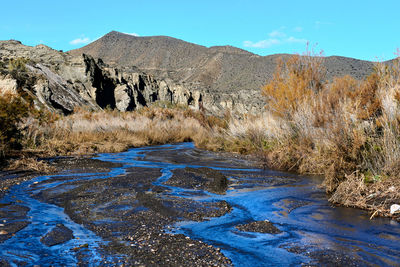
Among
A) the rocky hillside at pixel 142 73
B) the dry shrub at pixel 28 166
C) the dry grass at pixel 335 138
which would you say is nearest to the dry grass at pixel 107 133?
the rocky hillside at pixel 142 73

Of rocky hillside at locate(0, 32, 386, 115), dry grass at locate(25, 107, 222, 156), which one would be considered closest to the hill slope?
rocky hillside at locate(0, 32, 386, 115)

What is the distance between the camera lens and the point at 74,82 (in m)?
49.3

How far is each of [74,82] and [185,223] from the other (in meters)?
46.9

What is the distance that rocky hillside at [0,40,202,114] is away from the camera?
36.6m

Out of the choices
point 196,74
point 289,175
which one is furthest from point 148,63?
point 289,175

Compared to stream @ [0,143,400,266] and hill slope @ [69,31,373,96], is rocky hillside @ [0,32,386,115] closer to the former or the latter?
hill slope @ [69,31,373,96]

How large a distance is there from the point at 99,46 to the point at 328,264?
132989mm

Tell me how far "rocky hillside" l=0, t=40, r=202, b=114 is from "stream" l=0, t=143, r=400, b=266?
21686mm

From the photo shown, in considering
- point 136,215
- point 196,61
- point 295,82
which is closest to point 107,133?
point 295,82

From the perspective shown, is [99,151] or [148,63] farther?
[148,63]

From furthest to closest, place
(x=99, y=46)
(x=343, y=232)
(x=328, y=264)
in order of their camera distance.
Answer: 1. (x=99, y=46)
2. (x=343, y=232)
3. (x=328, y=264)

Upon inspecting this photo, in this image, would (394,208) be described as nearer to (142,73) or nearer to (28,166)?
(28,166)

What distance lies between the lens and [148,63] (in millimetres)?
112125

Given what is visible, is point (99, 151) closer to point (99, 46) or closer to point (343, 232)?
point (343, 232)
